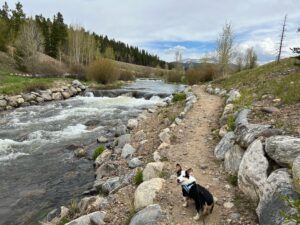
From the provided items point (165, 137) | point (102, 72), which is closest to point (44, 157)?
point (165, 137)

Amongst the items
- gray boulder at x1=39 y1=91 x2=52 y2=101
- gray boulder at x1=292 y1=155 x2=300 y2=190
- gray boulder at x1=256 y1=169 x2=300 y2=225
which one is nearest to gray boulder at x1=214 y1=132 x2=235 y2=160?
gray boulder at x1=256 y1=169 x2=300 y2=225

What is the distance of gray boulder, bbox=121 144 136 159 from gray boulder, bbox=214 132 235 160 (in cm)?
323

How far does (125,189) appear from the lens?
7.43m

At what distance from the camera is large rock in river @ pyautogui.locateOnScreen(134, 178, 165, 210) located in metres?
6.36

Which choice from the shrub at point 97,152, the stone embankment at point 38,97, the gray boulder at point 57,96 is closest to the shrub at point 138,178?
the shrub at point 97,152

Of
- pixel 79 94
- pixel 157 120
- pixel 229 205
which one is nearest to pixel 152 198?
pixel 229 205

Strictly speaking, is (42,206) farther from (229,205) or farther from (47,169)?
(229,205)

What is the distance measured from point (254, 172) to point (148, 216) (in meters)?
2.14

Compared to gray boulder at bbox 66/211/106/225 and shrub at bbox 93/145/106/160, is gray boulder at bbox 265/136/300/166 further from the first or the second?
shrub at bbox 93/145/106/160

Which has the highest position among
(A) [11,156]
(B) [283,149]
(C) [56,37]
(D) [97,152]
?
(C) [56,37]

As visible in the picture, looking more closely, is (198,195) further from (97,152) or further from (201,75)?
(201,75)

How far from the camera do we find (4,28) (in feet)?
171

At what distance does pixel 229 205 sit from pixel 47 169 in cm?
750

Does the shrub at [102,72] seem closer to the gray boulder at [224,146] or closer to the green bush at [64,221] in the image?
the gray boulder at [224,146]
